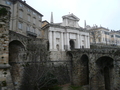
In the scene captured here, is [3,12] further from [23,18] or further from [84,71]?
[23,18]

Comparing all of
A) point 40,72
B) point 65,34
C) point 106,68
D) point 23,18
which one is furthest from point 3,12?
point 23,18

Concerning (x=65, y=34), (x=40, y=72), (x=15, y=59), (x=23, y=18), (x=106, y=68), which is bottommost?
(x=40, y=72)

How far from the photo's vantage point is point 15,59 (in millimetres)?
16609

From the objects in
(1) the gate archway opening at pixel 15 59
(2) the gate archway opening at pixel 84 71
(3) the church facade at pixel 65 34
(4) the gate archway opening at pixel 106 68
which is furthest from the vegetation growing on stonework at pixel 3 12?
(2) the gate archway opening at pixel 84 71

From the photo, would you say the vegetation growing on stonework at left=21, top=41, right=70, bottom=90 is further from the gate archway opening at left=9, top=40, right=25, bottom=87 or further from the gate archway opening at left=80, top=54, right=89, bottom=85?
the gate archway opening at left=80, top=54, right=89, bottom=85

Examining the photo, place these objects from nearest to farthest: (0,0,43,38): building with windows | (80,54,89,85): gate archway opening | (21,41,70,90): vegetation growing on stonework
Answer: (21,41,70,90): vegetation growing on stonework, (80,54,89,85): gate archway opening, (0,0,43,38): building with windows

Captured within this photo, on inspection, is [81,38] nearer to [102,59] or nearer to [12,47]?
[102,59]

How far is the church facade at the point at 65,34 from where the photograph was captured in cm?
2591

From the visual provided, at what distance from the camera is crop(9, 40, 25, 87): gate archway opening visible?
16.0m

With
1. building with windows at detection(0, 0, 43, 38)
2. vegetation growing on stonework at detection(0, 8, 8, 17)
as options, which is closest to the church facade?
building with windows at detection(0, 0, 43, 38)

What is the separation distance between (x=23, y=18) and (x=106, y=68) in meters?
23.1

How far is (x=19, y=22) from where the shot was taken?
27141mm

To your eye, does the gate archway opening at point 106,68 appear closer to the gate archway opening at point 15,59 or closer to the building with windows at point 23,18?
the gate archway opening at point 15,59

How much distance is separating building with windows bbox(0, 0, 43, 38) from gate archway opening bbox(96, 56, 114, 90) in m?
20.1
